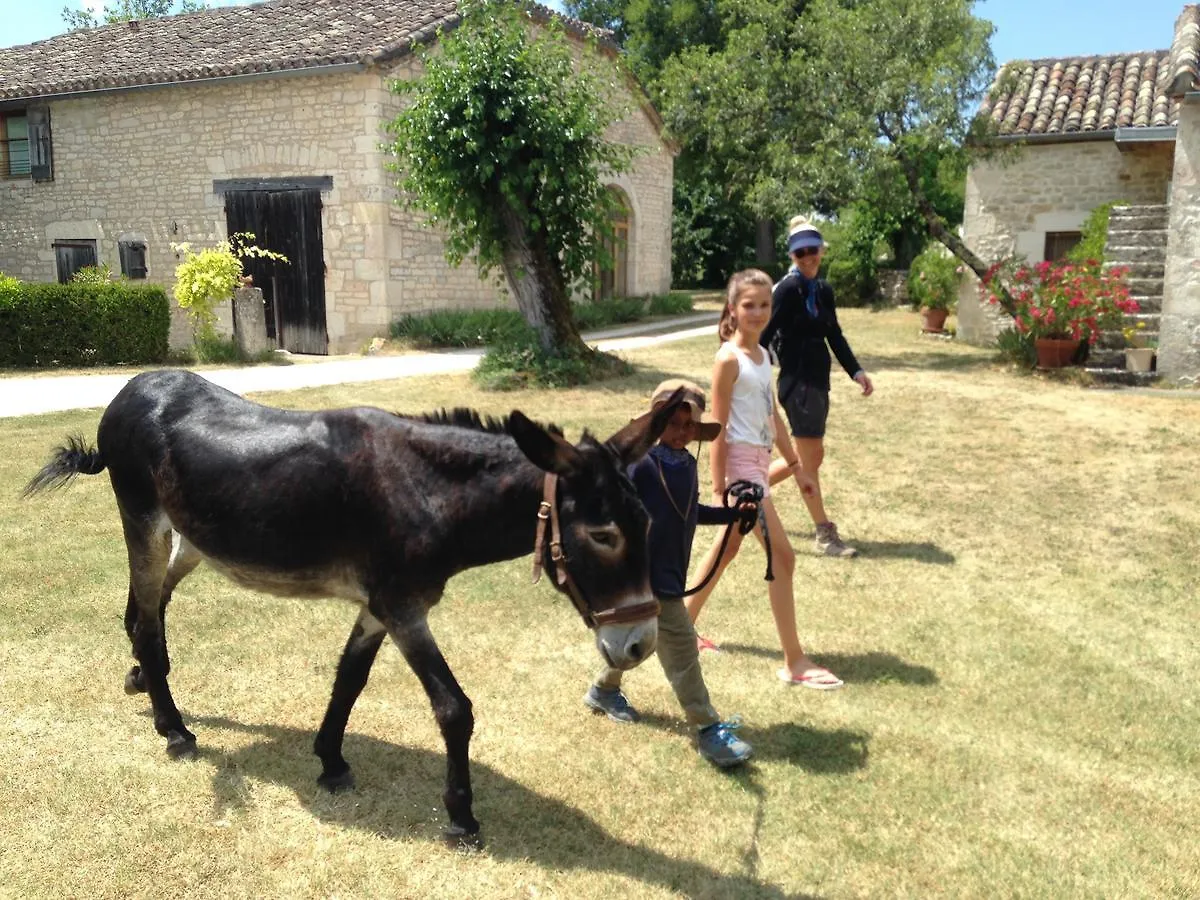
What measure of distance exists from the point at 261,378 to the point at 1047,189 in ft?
43.2

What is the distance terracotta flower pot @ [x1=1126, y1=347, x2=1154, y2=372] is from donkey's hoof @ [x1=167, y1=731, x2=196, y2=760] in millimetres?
12838

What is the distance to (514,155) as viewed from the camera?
11633 mm

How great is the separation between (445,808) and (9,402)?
10070mm

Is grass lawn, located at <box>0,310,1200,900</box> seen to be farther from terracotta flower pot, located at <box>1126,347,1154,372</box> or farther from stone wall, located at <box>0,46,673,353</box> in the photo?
stone wall, located at <box>0,46,673,353</box>

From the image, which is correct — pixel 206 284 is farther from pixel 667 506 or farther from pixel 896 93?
pixel 667 506

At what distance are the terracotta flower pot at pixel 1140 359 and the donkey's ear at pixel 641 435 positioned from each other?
12.1m

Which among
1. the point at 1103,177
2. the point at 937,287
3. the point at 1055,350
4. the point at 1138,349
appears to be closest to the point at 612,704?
the point at 1055,350

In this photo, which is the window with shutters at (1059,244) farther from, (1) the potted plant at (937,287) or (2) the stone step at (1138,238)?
(1) the potted plant at (937,287)

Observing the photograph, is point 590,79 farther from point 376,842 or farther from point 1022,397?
point 376,842

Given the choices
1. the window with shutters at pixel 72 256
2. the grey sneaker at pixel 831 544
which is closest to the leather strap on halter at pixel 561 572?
the grey sneaker at pixel 831 544

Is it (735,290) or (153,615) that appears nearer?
(153,615)

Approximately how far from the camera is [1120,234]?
46.5 ft

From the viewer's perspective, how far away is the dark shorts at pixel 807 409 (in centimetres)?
571

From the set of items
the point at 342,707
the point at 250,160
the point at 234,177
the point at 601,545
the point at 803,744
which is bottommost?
the point at 803,744
